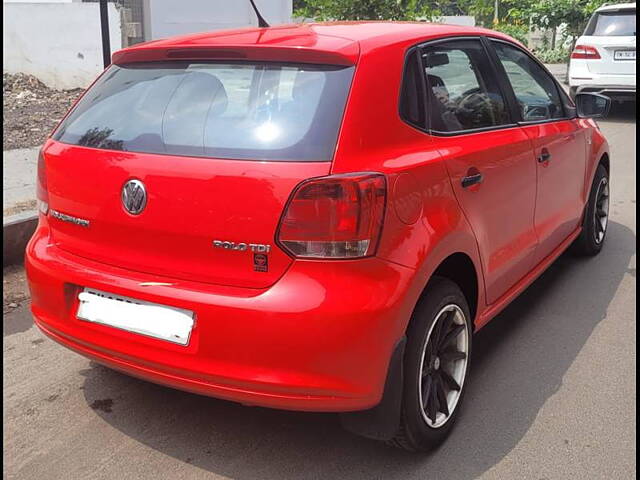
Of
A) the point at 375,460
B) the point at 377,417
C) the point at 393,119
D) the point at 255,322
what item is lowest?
the point at 375,460

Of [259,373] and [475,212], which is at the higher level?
[475,212]

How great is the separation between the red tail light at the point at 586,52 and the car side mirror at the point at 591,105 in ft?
29.1

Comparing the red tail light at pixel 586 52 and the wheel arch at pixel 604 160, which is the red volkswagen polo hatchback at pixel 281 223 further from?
the red tail light at pixel 586 52

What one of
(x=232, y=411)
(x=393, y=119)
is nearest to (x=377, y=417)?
(x=232, y=411)

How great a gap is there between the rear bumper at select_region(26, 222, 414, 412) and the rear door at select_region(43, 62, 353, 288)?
0.29 feet

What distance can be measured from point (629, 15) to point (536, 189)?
10.5 metres

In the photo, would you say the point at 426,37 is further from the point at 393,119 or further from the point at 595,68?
the point at 595,68

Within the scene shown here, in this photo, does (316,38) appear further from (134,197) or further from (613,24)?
(613,24)

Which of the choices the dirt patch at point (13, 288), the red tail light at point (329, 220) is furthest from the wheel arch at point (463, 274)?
the dirt patch at point (13, 288)

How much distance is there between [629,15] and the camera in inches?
510

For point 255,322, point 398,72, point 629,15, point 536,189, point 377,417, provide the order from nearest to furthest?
point 255,322, point 377,417, point 398,72, point 536,189, point 629,15

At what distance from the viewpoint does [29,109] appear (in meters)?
11.3

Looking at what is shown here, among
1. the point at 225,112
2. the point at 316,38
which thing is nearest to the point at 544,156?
the point at 316,38

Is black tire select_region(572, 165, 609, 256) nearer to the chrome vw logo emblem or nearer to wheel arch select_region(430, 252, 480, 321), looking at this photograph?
wheel arch select_region(430, 252, 480, 321)
